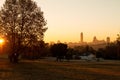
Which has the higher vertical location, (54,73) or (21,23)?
(21,23)

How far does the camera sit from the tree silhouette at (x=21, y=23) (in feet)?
247

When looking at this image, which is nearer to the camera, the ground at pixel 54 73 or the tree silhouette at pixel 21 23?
the ground at pixel 54 73

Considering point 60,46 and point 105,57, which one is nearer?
point 60,46

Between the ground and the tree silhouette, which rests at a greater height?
the tree silhouette

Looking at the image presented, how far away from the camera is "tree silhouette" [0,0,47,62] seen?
75.4m

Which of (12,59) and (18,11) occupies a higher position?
(18,11)

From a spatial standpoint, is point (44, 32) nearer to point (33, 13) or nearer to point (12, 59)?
point (33, 13)

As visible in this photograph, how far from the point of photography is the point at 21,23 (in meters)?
76.1

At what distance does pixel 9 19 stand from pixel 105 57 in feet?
349

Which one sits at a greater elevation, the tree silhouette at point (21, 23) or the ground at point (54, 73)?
the tree silhouette at point (21, 23)

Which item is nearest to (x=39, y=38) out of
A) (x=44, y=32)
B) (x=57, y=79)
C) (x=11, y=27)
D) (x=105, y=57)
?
(x=44, y=32)

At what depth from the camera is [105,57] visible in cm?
17550

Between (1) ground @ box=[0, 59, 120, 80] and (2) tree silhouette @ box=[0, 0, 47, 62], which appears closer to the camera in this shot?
(1) ground @ box=[0, 59, 120, 80]

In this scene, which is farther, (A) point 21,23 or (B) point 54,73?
(A) point 21,23
